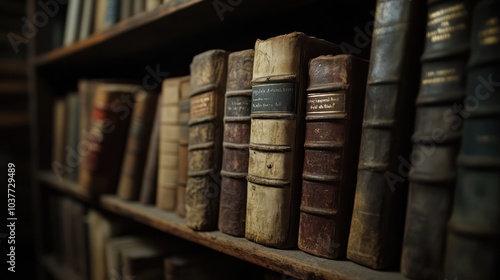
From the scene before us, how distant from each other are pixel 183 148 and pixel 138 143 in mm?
221

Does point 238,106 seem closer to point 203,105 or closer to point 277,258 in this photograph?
point 203,105

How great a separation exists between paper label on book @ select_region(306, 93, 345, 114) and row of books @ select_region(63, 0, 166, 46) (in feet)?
1.41

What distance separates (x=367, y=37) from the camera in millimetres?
767

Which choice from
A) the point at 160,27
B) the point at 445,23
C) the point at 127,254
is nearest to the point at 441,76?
the point at 445,23

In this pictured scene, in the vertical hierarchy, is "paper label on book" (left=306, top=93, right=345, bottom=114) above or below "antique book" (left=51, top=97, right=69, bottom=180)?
above

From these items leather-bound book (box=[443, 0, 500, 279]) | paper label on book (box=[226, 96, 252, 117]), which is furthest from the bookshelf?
paper label on book (box=[226, 96, 252, 117])


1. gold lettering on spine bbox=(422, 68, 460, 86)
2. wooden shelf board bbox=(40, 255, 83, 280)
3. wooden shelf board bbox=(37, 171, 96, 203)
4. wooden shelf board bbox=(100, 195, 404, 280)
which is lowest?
wooden shelf board bbox=(40, 255, 83, 280)

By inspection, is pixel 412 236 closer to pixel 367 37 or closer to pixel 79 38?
pixel 367 37

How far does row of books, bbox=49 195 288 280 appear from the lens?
826 mm

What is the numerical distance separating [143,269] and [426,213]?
27.8 inches

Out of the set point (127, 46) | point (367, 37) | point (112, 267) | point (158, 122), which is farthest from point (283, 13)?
point (112, 267)

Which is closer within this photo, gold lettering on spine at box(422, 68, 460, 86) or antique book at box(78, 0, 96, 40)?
gold lettering on spine at box(422, 68, 460, 86)

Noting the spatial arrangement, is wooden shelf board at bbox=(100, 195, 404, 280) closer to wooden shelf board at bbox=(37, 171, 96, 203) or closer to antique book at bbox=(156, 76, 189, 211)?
antique book at bbox=(156, 76, 189, 211)

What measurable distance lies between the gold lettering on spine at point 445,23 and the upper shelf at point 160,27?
0.36 meters
